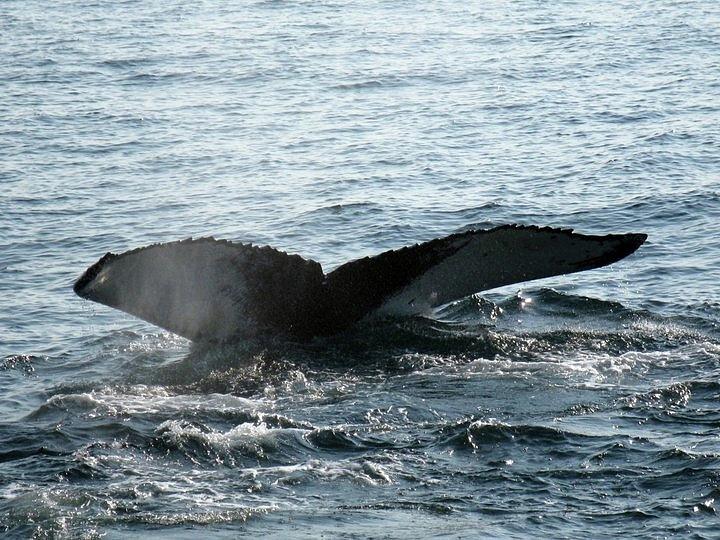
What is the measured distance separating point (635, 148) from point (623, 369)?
374 inches

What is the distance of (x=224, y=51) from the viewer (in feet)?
92.9

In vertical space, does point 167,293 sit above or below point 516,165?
above

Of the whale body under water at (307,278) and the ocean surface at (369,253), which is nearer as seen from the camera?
the ocean surface at (369,253)

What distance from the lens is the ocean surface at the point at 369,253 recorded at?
7121 mm

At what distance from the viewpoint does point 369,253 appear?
13.8 meters

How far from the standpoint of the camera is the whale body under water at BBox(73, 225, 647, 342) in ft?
26.5

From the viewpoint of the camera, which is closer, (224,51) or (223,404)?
(223,404)

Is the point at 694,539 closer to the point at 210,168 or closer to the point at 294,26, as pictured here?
the point at 210,168

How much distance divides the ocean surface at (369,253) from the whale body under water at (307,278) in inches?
9.9

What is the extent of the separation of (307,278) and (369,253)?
5.29 metres

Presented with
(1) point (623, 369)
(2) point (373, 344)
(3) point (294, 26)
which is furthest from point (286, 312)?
(3) point (294, 26)

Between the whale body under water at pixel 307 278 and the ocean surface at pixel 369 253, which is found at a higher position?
the whale body under water at pixel 307 278

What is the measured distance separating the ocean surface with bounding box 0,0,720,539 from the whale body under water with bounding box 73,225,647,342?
253mm

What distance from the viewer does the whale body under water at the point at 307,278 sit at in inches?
317
